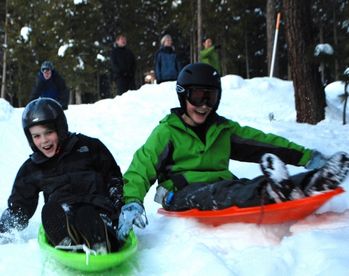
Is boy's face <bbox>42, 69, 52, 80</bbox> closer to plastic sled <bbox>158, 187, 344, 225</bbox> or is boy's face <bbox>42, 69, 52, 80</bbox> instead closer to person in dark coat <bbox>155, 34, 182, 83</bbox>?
person in dark coat <bbox>155, 34, 182, 83</bbox>

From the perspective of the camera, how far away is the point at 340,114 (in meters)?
7.95

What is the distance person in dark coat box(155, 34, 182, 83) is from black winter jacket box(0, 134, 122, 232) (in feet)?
23.0

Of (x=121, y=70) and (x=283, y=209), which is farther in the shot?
(x=121, y=70)

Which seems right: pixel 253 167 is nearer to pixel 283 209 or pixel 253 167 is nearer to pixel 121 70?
pixel 283 209

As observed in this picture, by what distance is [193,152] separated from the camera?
3400 mm

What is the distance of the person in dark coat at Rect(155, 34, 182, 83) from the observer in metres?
10.0

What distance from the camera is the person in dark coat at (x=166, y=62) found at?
1002 cm

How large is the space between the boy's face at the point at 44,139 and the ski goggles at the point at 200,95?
101 cm

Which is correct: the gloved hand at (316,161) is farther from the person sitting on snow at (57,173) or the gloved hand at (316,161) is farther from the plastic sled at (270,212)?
the person sitting on snow at (57,173)

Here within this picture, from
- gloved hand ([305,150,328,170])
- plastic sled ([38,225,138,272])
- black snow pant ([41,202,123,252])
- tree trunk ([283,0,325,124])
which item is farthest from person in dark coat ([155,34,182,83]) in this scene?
plastic sled ([38,225,138,272])

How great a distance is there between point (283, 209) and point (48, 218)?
1284mm

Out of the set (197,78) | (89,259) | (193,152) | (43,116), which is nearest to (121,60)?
(197,78)

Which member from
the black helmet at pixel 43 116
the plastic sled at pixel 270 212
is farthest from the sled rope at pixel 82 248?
the black helmet at pixel 43 116

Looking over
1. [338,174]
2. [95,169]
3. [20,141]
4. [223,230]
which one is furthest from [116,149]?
[338,174]
